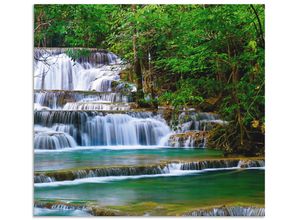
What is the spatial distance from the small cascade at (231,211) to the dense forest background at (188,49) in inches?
21.9

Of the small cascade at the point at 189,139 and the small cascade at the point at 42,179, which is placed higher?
the small cascade at the point at 189,139

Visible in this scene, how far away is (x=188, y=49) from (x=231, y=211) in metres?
1.55

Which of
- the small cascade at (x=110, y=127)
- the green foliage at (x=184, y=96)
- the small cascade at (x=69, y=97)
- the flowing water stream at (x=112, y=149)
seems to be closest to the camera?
the flowing water stream at (x=112, y=149)

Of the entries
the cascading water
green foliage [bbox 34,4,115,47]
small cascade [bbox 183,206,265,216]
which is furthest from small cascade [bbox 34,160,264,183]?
green foliage [bbox 34,4,115,47]

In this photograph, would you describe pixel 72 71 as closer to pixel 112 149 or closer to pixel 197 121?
pixel 112 149

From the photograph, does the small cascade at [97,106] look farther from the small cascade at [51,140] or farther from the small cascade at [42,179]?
the small cascade at [42,179]

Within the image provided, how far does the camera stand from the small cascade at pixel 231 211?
18.2ft

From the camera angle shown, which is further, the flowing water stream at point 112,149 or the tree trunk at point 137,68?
the tree trunk at point 137,68

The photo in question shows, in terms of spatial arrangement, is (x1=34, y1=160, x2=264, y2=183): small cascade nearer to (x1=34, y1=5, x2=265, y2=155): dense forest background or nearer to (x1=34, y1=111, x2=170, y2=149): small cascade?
(x1=34, y1=5, x2=265, y2=155): dense forest background

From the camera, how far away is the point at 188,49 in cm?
610

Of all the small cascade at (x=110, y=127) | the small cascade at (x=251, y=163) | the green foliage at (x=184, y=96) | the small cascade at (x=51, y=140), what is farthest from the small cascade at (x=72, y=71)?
the small cascade at (x=251, y=163)
